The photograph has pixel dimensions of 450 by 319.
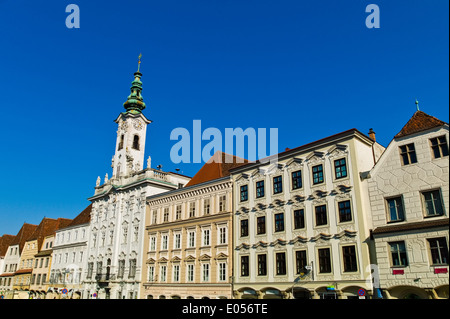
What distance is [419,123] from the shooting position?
2758 centimetres

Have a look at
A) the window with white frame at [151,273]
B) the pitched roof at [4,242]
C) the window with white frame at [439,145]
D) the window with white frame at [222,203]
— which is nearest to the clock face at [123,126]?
the window with white frame at [151,273]

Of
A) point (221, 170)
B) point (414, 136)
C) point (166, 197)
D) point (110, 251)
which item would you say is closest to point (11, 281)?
point (110, 251)

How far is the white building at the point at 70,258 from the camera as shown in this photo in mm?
55719

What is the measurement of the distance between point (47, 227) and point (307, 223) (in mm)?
58142

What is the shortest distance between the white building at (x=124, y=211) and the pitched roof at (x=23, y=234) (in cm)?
2581

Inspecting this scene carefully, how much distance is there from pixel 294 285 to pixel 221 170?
17430 mm

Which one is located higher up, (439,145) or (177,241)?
(439,145)

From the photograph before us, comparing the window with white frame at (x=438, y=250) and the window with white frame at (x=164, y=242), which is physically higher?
the window with white frame at (x=164, y=242)

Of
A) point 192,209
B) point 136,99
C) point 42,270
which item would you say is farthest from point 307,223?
point 42,270

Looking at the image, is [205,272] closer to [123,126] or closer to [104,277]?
[104,277]

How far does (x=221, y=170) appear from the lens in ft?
144

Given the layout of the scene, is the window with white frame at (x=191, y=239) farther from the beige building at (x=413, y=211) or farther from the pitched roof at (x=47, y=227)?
the pitched roof at (x=47, y=227)
